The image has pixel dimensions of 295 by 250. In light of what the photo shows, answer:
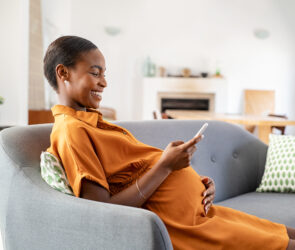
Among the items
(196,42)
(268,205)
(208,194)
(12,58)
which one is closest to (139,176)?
(208,194)

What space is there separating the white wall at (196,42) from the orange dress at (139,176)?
6276mm

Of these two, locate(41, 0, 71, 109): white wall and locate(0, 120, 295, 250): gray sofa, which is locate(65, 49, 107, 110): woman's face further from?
locate(41, 0, 71, 109): white wall

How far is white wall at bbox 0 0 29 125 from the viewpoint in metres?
4.10

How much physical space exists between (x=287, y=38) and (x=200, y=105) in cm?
233

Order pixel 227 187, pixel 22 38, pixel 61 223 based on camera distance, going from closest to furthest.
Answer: pixel 61 223 < pixel 227 187 < pixel 22 38

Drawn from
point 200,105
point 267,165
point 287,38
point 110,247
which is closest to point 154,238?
point 110,247

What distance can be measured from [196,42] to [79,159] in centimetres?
697

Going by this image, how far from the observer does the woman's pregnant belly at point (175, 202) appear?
43.1 inches

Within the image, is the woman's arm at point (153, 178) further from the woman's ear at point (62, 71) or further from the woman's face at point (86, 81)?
the woman's ear at point (62, 71)

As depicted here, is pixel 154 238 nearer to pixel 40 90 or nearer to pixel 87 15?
pixel 40 90

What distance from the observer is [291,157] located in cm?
201

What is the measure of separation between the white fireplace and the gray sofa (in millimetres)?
5519

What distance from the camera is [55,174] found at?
108 cm

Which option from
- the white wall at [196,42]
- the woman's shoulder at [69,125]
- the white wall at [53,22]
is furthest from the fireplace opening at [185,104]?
the woman's shoulder at [69,125]
